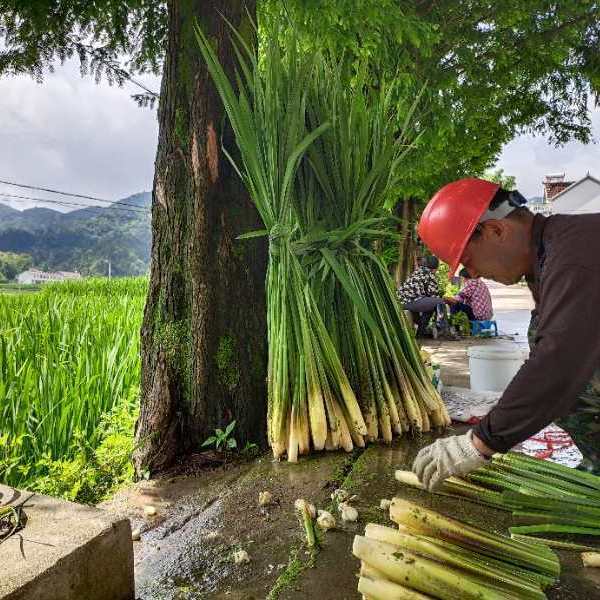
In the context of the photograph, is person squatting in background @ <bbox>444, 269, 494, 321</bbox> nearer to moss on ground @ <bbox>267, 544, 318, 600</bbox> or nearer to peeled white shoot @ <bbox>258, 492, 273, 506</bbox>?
peeled white shoot @ <bbox>258, 492, 273, 506</bbox>

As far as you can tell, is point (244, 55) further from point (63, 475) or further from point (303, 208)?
point (63, 475)

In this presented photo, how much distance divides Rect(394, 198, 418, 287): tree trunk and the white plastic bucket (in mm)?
6473


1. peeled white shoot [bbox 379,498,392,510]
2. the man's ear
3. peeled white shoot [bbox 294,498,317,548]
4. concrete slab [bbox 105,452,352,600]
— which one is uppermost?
the man's ear

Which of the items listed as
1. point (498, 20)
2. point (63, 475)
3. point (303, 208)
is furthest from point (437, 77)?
point (63, 475)

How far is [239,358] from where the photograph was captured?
310cm

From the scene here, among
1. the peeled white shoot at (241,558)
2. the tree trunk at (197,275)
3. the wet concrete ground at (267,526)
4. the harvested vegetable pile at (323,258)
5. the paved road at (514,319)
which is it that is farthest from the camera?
the paved road at (514,319)

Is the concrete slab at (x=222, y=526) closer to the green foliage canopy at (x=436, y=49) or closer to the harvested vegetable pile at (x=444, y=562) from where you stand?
the harvested vegetable pile at (x=444, y=562)

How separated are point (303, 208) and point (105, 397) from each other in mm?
2187

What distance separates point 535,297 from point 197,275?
1716 mm

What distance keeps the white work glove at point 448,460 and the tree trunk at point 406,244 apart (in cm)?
862

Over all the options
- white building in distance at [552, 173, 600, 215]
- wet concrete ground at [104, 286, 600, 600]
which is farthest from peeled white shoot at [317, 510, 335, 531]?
white building in distance at [552, 173, 600, 215]

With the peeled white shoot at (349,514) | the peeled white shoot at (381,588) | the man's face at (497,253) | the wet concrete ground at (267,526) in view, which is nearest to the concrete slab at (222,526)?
the wet concrete ground at (267,526)

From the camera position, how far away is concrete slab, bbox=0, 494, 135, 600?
1.41m

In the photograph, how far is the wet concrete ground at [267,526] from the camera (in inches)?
67.3
